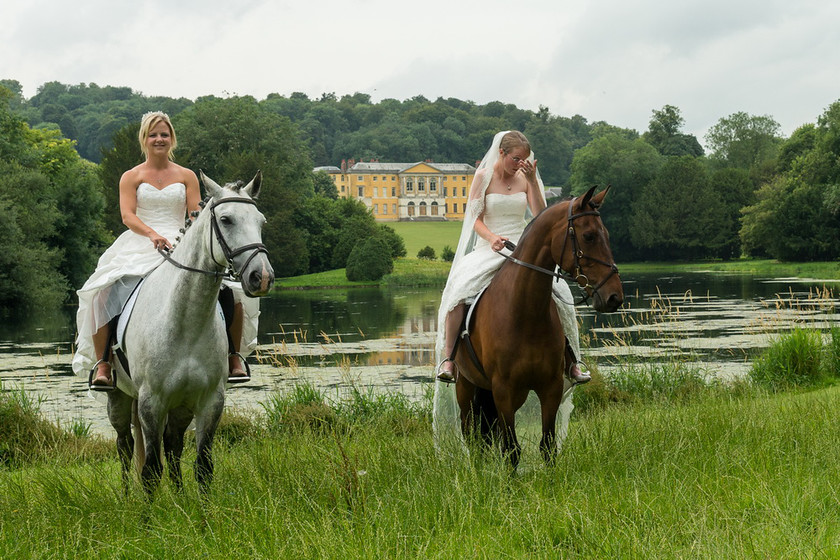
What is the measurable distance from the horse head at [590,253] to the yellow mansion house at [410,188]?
138m

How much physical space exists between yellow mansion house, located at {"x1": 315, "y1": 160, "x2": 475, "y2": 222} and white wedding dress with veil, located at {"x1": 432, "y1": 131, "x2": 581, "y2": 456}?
13646cm

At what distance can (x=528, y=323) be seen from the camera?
5914mm

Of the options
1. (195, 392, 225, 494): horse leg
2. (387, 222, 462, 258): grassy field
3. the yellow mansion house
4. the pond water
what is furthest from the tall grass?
the yellow mansion house

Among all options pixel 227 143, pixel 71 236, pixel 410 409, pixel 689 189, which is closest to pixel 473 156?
pixel 689 189

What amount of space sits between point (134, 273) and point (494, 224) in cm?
284

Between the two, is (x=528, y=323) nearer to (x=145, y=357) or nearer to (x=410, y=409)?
(x=145, y=357)

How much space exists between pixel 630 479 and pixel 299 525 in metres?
2.02

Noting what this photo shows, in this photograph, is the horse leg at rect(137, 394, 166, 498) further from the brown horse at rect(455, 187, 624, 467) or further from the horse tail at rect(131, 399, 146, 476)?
the brown horse at rect(455, 187, 624, 467)

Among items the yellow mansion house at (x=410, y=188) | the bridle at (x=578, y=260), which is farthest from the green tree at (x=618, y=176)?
the bridle at (x=578, y=260)

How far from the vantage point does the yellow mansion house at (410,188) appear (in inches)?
5704

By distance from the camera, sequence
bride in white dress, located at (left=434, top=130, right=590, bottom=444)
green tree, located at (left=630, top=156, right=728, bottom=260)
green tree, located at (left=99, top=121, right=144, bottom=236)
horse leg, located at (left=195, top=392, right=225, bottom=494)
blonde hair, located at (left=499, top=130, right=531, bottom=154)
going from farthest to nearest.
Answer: green tree, located at (left=630, top=156, right=728, bottom=260) → green tree, located at (left=99, top=121, right=144, bottom=236) → blonde hair, located at (left=499, top=130, right=531, bottom=154) → bride in white dress, located at (left=434, top=130, right=590, bottom=444) → horse leg, located at (left=195, top=392, right=225, bottom=494)

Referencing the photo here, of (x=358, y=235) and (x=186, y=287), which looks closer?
(x=186, y=287)

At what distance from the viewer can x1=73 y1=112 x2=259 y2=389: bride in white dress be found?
638 centimetres

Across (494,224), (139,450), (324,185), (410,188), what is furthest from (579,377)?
(410,188)
